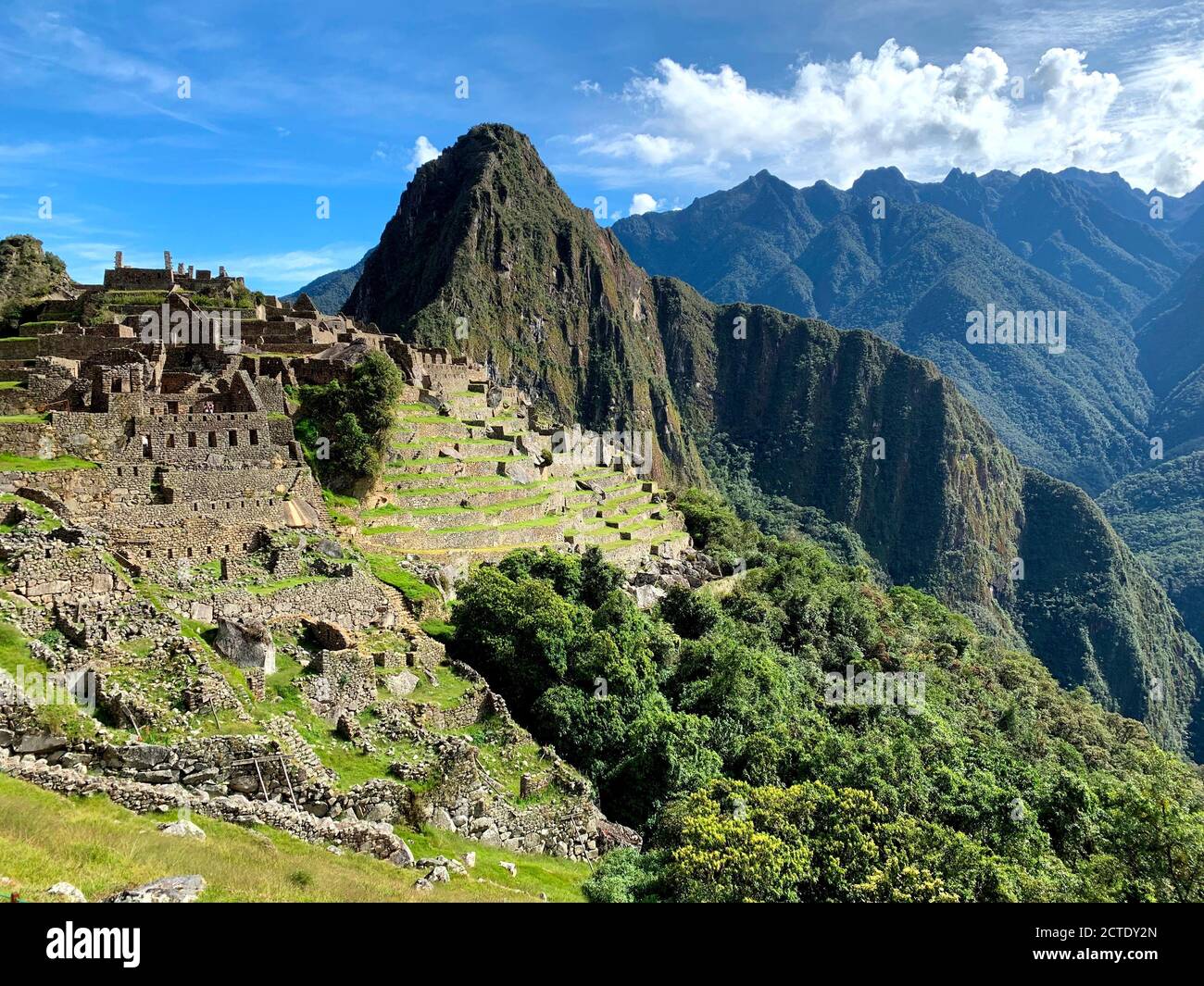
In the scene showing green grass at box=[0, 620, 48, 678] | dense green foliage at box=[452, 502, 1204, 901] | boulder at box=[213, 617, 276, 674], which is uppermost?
green grass at box=[0, 620, 48, 678]

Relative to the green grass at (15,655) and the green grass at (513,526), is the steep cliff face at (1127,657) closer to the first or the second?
the green grass at (513,526)

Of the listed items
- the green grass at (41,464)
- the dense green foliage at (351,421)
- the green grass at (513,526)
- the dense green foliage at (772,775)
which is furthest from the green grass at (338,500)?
the green grass at (41,464)

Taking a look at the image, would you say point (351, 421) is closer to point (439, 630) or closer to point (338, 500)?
point (338, 500)

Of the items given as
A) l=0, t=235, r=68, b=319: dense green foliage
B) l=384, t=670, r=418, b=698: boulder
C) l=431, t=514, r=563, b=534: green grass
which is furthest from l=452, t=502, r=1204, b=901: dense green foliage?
l=0, t=235, r=68, b=319: dense green foliage

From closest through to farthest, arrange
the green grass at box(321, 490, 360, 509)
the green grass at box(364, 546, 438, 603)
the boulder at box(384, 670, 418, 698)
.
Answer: the boulder at box(384, 670, 418, 698) < the green grass at box(364, 546, 438, 603) < the green grass at box(321, 490, 360, 509)

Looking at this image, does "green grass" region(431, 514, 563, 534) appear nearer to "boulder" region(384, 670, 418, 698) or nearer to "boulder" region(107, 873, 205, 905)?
A: "boulder" region(384, 670, 418, 698)

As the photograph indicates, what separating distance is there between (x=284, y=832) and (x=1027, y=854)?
25.1 m

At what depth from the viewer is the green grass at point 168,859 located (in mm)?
9102

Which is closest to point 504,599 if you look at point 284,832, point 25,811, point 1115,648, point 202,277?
point 284,832

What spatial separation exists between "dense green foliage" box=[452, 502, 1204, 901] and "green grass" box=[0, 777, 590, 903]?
5957mm

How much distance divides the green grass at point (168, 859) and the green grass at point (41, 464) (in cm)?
1155

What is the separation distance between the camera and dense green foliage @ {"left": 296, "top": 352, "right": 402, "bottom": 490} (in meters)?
31.9
